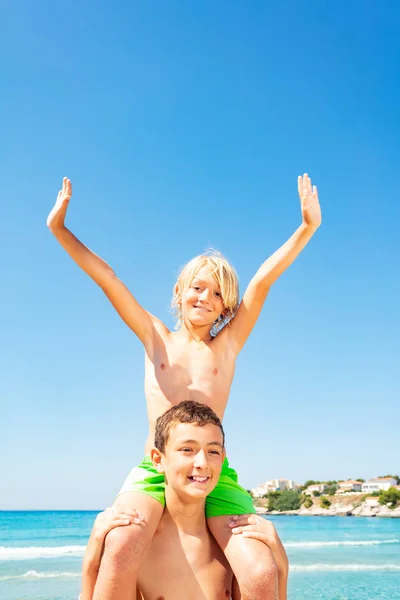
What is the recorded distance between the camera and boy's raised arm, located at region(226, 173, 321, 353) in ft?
15.2

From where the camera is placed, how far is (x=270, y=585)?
324 cm

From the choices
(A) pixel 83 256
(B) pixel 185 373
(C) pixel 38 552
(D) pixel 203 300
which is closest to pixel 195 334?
(D) pixel 203 300

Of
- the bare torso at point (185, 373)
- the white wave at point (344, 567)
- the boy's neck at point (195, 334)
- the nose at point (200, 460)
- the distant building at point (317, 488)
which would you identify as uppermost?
the distant building at point (317, 488)

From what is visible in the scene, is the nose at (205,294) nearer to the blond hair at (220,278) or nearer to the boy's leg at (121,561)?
the blond hair at (220,278)

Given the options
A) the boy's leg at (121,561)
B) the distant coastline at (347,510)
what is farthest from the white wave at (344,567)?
the distant coastline at (347,510)

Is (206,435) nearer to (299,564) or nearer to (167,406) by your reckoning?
(167,406)

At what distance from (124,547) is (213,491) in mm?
686

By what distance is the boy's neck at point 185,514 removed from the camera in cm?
351

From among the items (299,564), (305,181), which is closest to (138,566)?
(305,181)

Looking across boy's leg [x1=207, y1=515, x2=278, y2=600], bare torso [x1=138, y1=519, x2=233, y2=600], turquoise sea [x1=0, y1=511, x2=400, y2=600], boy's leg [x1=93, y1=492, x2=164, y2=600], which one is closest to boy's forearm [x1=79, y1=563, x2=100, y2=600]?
boy's leg [x1=93, y1=492, x2=164, y2=600]

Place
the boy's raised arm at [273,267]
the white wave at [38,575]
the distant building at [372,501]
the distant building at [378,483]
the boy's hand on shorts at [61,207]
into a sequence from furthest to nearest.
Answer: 1. the distant building at [378,483]
2. the distant building at [372,501]
3. the white wave at [38,575]
4. the boy's raised arm at [273,267]
5. the boy's hand on shorts at [61,207]

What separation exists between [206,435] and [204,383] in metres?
0.93

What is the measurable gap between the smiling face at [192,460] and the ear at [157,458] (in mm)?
82

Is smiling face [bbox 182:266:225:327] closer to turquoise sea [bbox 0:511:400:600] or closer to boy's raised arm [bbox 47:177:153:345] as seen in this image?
boy's raised arm [bbox 47:177:153:345]
